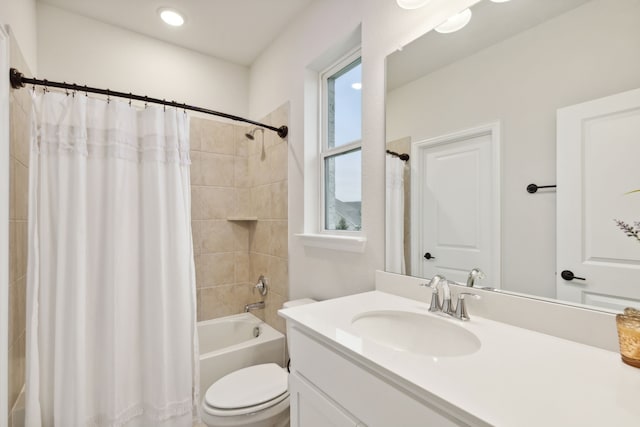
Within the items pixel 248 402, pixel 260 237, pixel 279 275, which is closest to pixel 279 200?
pixel 260 237

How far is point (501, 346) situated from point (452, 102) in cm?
87

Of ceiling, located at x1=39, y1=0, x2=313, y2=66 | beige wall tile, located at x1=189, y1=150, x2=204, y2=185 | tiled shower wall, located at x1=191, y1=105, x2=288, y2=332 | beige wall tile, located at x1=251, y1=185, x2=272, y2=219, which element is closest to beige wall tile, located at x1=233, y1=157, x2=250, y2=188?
tiled shower wall, located at x1=191, y1=105, x2=288, y2=332

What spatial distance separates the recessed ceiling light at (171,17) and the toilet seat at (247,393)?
2.28 metres

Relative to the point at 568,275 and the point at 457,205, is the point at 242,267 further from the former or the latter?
the point at 568,275

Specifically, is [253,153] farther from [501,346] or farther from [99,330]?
[501,346]

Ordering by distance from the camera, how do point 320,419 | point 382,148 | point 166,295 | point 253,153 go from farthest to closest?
point 253,153 → point 166,295 → point 382,148 → point 320,419

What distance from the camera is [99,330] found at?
4.85 feet

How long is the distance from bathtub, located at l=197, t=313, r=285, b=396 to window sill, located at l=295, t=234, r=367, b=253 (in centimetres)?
78

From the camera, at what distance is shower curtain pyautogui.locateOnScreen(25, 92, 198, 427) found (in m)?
1.36

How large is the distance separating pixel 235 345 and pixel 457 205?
5.98 feet

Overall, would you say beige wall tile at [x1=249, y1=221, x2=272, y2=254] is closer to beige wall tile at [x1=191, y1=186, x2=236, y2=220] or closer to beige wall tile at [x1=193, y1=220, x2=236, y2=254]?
beige wall tile at [x1=193, y1=220, x2=236, y2=254]

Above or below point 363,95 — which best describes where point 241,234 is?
below

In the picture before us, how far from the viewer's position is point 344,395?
80cm

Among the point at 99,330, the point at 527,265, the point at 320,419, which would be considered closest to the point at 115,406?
the point at 99,330
